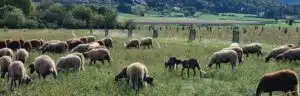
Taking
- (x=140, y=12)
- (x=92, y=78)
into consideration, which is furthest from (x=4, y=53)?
(x=140, y=12)

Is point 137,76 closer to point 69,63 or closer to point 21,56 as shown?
point 69,63

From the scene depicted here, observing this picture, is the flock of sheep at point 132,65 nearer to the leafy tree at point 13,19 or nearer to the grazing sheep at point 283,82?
the grazing sheep at point 283,82

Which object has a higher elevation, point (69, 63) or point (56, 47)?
point (69, 63)

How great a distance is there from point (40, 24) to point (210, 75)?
260 ft

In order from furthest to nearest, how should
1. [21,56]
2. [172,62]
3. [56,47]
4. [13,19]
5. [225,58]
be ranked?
[13,19] → [56,47] → [21,56] → [225,58] → [172,62]

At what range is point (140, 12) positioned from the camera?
181 meters

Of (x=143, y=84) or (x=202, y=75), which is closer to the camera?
(x=143, y=84)

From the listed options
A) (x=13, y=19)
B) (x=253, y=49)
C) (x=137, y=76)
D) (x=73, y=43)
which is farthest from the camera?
(x=13, y=19)

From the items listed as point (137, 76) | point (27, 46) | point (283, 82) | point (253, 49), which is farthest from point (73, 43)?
point (283, 82)

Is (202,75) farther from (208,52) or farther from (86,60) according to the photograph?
(208,52)

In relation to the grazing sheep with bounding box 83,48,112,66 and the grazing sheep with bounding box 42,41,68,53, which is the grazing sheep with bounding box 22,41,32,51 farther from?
the grazing sheep with bounding box 83,48,112,66

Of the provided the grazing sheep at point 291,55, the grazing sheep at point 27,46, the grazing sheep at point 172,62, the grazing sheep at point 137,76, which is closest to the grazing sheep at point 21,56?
the grazing sheep at point 172,62

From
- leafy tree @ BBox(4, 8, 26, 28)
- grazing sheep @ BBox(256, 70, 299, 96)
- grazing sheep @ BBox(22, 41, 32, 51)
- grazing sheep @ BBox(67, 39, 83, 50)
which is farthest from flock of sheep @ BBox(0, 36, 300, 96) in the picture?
leafy tree @ BBox(4, 8, 26, 28)

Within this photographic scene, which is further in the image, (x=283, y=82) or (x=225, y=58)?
(x=225, y=58)
